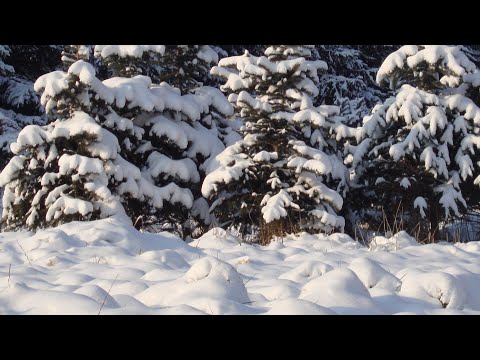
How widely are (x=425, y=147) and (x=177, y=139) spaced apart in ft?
14.6

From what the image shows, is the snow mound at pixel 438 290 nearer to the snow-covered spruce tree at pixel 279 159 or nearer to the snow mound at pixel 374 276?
the snow mound at pixel 374 276

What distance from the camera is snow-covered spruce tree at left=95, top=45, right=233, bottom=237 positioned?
32.1ft

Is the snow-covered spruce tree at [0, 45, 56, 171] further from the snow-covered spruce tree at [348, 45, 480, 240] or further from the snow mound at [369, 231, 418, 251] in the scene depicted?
the snow mound at [369, 231, 418, 251]

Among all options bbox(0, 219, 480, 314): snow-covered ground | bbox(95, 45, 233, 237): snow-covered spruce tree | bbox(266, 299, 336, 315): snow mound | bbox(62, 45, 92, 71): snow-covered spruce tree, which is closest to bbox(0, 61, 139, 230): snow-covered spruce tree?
bbox(95, 45, 233, 237): snow-covered spruce tree

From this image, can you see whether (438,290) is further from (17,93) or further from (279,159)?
(17,93)

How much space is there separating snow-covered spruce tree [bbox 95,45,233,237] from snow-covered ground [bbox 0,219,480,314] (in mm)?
3609

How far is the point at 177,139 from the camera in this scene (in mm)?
9820

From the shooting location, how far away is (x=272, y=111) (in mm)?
9547

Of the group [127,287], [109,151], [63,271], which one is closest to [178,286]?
[127,287]

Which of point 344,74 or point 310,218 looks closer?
point 310,218

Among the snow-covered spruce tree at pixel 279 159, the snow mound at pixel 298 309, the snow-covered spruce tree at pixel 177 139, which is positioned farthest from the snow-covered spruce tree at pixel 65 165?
the snow mound at pixel 298 309

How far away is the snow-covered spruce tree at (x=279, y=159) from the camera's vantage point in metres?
8.73
